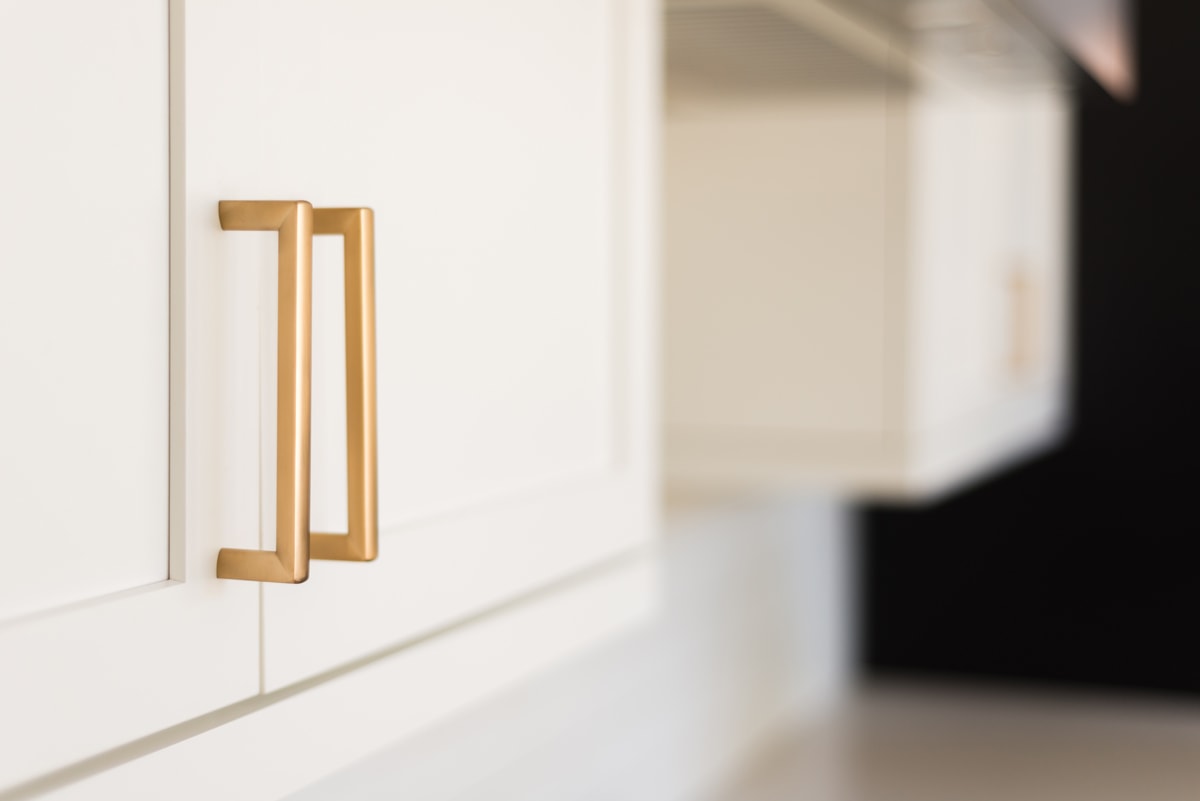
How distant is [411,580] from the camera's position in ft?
1.75

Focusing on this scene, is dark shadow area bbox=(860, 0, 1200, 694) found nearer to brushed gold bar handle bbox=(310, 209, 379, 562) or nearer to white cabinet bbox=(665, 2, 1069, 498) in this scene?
white cabinet bbox=(665, 2, 1069, 498)

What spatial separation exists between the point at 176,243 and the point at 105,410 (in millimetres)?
55

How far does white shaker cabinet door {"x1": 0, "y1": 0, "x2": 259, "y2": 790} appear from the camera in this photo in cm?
34

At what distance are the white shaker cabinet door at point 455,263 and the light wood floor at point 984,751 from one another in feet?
3.46

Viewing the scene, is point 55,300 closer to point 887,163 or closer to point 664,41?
point 664,41

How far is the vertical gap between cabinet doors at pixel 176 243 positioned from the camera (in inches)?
15.7

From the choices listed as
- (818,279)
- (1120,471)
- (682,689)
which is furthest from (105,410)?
(1120,471)

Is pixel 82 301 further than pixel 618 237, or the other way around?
pixel 618 237

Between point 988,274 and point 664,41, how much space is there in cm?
61

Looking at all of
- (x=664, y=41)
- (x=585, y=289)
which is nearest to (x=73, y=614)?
(x=585, y=289)

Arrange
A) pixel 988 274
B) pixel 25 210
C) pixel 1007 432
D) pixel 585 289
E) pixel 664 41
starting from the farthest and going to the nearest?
1. pixel 1007 432
2. pixel 988 274
3. pixel 664 41
4. pixel 585 289
5. pixel 25 210

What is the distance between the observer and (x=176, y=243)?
398 mm

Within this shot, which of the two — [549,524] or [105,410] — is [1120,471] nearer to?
[549,524]

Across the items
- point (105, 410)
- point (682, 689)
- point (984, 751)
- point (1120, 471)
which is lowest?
point (984, 751)
